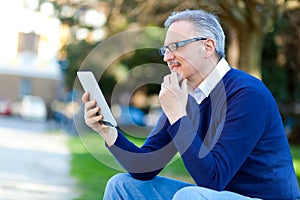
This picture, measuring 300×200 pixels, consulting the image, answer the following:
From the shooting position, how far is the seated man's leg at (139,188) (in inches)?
123

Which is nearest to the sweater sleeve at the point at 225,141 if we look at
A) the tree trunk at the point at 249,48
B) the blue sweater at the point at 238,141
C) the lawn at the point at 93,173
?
the blue sweater at the point at 238,141

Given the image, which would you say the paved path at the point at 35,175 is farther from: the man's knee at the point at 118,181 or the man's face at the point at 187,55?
the man's face at the point at 187,55

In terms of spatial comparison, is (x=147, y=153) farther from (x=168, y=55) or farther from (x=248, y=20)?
(x=248, y=20)

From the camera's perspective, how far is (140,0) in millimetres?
12414

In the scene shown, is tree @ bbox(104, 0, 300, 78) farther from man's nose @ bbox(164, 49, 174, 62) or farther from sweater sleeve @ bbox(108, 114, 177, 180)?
man's nose @ bbox(164, 49, 174, 62)

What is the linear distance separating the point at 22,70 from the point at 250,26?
4231 centimetres

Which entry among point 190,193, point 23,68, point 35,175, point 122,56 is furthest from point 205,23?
point 23,68

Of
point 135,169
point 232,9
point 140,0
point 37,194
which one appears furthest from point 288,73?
point 135,169

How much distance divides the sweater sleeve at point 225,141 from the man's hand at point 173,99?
38mm

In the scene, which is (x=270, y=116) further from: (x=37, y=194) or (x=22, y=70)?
(x=22, y=70)

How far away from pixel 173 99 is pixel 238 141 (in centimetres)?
33

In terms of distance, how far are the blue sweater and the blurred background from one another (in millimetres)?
1270

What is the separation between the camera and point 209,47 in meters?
2.98

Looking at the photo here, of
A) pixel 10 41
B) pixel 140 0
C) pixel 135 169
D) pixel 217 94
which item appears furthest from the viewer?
pixel 10 41
